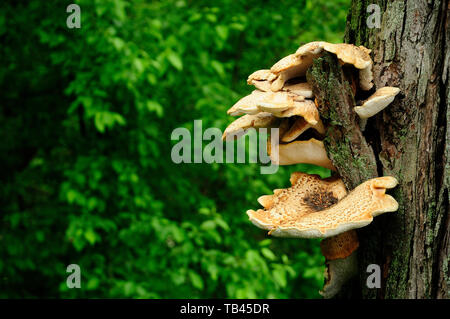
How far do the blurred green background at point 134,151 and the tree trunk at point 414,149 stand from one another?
7.27 ft

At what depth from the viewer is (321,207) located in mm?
1675

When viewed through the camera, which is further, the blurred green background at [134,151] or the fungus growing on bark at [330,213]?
the blurred green background at [134,151]

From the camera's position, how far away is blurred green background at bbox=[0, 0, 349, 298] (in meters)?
3.90

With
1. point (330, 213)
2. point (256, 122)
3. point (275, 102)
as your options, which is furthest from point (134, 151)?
point (330, 213)

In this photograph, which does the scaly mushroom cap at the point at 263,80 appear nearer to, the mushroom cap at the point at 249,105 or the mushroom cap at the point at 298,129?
the mushroom cap at the point at 249,105

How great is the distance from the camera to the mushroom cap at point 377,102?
149 centimetres

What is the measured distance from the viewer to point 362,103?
1.61 m

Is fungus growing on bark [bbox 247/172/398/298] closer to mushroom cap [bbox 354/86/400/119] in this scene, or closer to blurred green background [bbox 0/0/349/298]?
mushroom cap [bbox 354/86/400/119]

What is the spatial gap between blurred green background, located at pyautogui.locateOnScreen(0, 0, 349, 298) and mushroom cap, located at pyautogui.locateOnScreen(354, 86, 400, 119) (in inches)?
94.3

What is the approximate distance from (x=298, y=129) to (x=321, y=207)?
0.32 metres

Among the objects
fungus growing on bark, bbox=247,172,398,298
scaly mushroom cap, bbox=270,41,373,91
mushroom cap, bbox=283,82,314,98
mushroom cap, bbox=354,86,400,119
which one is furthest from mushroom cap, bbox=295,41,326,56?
fungus growing on bark, bbox=247,172,398,298

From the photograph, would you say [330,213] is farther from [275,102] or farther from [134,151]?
[134,151]

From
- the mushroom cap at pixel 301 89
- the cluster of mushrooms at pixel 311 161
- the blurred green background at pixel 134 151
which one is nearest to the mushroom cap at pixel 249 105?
the cluster of mushrooms at pixel 311 161
